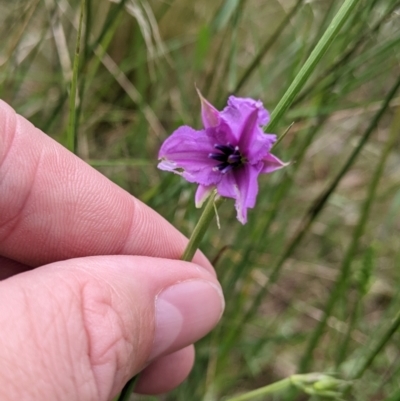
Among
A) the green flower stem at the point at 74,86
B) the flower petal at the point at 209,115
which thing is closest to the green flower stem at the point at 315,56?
the flower petal at the point at 209,115

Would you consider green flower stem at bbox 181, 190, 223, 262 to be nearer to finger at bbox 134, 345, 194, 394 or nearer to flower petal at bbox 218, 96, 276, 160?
flower petal at bbox 218, 96, 276, 160

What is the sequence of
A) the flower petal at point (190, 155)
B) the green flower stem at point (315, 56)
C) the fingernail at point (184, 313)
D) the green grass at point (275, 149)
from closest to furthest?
1. the green flower stem at point (315, 56)
2. the flower petal at point (190, 155)
3. the fingernail at point (184, 313)
4. the green grass at point (275, 149)

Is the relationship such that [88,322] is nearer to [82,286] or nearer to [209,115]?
[82,286]

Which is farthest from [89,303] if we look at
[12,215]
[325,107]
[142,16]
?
[142,16]

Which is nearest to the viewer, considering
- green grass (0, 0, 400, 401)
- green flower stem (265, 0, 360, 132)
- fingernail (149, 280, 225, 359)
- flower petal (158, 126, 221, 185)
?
green flower stem (265, 0, 360, 132)

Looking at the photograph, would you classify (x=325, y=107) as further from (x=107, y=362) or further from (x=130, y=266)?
(x=107, y=362)

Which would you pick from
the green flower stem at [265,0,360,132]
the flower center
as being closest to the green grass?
the green flower stem at [265,0,360,132]

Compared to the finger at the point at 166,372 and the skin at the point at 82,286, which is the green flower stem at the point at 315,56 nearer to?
the skin at the point at 82,286
